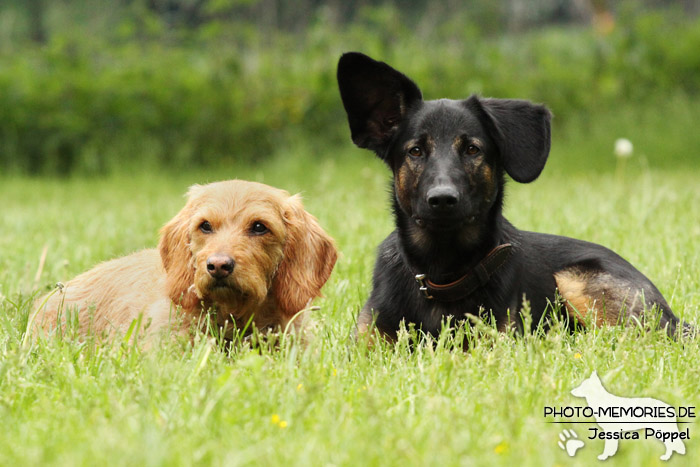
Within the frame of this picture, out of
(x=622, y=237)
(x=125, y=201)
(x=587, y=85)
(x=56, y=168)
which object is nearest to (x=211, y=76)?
(x=56, y=168)

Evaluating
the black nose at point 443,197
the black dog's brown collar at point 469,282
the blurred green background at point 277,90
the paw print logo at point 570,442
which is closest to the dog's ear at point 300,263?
the black dog's brown collar at point 469,282

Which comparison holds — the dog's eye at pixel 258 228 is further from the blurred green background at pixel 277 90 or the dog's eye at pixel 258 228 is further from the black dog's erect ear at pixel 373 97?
the blurred green background at pixel 277 90

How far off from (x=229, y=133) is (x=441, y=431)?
458 inches

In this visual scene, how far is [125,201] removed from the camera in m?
10.2

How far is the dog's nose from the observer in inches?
135

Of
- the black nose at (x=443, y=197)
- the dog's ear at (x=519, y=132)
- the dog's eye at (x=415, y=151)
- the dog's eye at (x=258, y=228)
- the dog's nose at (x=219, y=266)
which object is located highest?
the dog's ear at (x=519, y=132)

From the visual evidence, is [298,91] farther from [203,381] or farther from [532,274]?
[203,381]

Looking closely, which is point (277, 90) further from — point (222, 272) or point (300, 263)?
point (222, 272)

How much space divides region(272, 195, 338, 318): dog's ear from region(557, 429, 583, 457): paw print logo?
1761mm

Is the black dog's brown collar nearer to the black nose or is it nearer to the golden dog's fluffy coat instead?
the black nose

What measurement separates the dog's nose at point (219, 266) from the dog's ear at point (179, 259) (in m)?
0.34

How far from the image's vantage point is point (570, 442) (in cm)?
229

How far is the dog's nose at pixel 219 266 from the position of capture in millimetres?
3439

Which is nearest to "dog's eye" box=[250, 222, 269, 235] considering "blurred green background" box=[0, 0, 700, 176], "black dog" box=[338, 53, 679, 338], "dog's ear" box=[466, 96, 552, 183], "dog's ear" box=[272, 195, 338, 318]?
"dog's ear" box=[272, 195, 338, 318]
